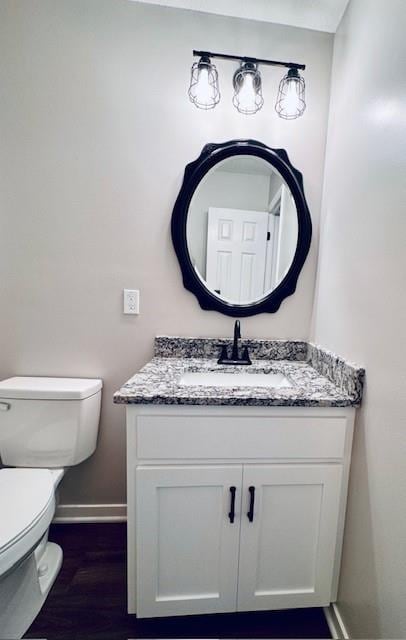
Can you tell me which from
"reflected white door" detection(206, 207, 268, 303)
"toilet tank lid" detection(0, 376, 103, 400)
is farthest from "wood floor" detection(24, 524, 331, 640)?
"reflected white door" detection(206, 207, 268, 303)

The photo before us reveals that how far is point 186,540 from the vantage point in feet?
3.09

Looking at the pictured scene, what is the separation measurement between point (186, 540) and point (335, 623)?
64cm

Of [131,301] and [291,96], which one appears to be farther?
[131,301]

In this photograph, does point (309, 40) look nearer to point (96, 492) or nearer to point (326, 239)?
point (326, 239)

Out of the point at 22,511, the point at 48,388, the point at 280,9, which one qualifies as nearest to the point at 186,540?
the point at 22,511

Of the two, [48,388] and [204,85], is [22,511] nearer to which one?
[48,388]

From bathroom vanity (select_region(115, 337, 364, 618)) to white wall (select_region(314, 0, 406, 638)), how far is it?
0.23ft

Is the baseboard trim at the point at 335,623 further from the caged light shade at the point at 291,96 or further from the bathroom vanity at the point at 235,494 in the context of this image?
the caged light shade at the point at 291,96

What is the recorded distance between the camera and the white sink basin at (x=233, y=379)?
47.9 inches

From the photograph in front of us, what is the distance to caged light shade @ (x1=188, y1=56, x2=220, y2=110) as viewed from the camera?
1.11 metres

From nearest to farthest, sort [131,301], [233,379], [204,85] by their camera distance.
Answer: [204,85] → [233,379] → [131,301]

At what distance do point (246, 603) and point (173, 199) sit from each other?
163 cm

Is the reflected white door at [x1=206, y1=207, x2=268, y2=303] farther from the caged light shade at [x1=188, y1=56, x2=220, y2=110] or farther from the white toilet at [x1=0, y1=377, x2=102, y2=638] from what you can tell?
the white toilet at [x1=0, y1=377, x2=102, y2=638]

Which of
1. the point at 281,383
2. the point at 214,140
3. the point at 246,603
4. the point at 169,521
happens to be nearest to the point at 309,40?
the point at 214,140
